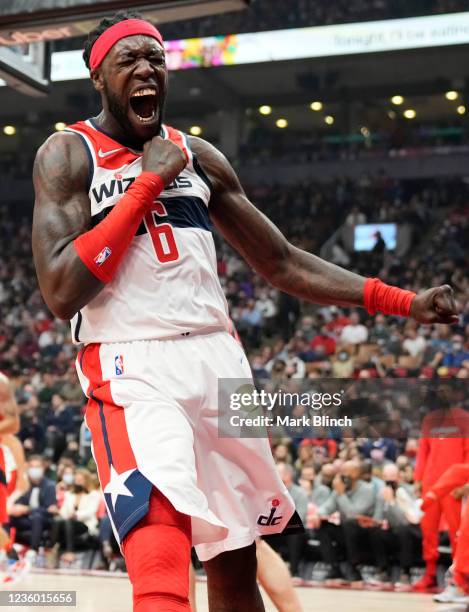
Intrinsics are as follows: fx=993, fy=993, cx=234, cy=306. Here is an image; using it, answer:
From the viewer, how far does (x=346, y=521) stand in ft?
29.6

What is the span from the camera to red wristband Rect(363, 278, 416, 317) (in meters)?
2.86

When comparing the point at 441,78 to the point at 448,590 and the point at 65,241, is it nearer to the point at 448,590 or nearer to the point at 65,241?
the point at 448,590

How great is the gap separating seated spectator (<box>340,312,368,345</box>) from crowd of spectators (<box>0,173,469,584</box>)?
2 centimetres

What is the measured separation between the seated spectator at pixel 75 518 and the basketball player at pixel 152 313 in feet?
25.3

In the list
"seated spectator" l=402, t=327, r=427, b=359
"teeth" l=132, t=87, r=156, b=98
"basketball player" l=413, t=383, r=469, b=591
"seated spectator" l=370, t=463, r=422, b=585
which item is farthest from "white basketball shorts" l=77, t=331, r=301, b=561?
"seated spectator" l=402, t=327, r=427, b=359

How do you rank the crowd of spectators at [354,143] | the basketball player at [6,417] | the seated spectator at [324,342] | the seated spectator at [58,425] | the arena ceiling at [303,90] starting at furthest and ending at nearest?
the arena ceiling at [303,90] → the crowd of spectators at [354,143] → the seated spectator at [324,342] → the seated spectator at [58,425] → the basketball player at [6,417]

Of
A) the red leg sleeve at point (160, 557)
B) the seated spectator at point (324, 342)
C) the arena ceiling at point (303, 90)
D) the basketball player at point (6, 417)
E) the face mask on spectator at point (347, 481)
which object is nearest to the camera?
the red leg sleeve at point (160, 557)

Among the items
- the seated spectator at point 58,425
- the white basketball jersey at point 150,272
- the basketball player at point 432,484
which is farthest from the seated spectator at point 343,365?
the white basketball jersey at point 150,272

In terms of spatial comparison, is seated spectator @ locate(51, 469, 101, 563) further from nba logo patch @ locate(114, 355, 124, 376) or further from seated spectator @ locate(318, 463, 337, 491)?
nba logo patch @ locate(114, 355, 124, 376)

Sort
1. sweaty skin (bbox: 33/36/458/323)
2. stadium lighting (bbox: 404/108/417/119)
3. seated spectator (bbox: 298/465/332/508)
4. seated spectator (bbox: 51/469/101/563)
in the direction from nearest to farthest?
sweaty skin (bbox: 33/36/458/323) → seated spectator (bbox: 298/465/332/508) → seated spectator (bbox: 51/469/101/563) → stadium lighting (bbox: 404/108/417/119)

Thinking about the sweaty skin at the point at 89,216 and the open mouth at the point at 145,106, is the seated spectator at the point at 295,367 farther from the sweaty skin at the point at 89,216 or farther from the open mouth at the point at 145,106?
the open mouth at the point at 145,106

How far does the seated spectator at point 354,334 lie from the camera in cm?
1544

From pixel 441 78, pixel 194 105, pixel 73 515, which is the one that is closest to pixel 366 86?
pixel 441 78
